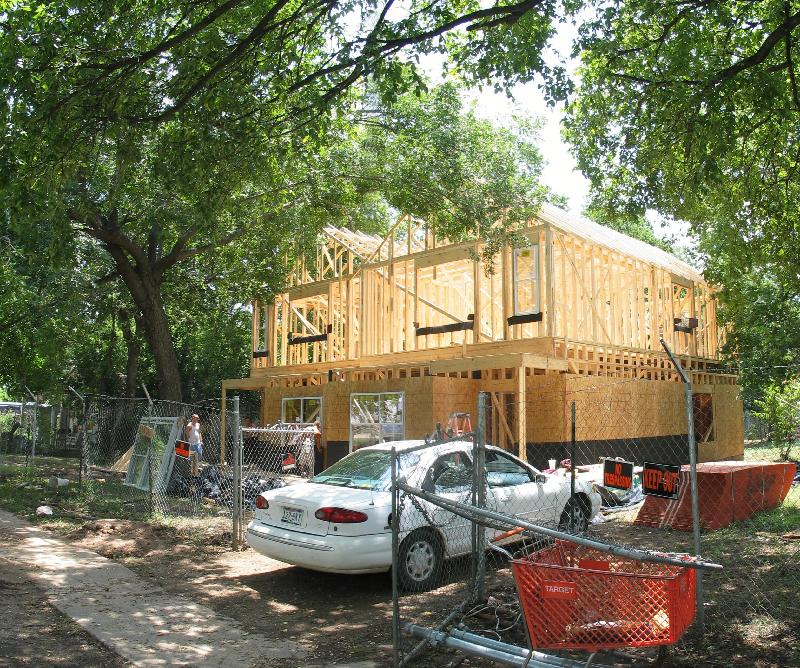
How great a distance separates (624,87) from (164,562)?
32.2 feet

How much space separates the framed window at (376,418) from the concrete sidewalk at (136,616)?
1046cm

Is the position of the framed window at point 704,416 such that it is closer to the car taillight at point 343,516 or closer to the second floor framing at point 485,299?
the second floor framing at point 485,299

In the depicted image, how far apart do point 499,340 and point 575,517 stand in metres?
8.59

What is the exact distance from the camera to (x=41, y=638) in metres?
6.06

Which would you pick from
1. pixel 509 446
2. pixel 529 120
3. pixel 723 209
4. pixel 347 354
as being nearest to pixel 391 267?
pixel 347 354

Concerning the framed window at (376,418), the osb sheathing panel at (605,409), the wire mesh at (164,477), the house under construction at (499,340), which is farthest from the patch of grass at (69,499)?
the osb sheathing panel at (605,409)

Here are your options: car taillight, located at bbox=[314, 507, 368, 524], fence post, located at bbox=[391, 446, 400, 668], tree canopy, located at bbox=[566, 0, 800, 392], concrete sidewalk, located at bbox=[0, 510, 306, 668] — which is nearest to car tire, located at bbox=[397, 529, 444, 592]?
car taillight, located at bbox=[314, 507, 368, 524]

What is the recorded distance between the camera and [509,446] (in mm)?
18234

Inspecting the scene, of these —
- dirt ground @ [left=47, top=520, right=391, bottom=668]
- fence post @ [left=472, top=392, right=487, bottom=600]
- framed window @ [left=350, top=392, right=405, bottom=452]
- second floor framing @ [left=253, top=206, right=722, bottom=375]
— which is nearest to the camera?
dirt ground @ [left=47, top=520, right=391, bottom=668]

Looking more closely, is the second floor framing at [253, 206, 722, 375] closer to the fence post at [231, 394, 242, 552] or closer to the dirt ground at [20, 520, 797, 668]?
the dirt ground at [20, 520, 797, 668]

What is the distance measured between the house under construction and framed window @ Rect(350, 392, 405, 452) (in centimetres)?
5

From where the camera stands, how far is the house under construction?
17.1 metres

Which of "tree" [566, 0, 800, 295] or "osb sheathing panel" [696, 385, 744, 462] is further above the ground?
"tree" [566, 0, 800, 295]

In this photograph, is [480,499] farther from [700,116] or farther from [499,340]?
[499,340]
